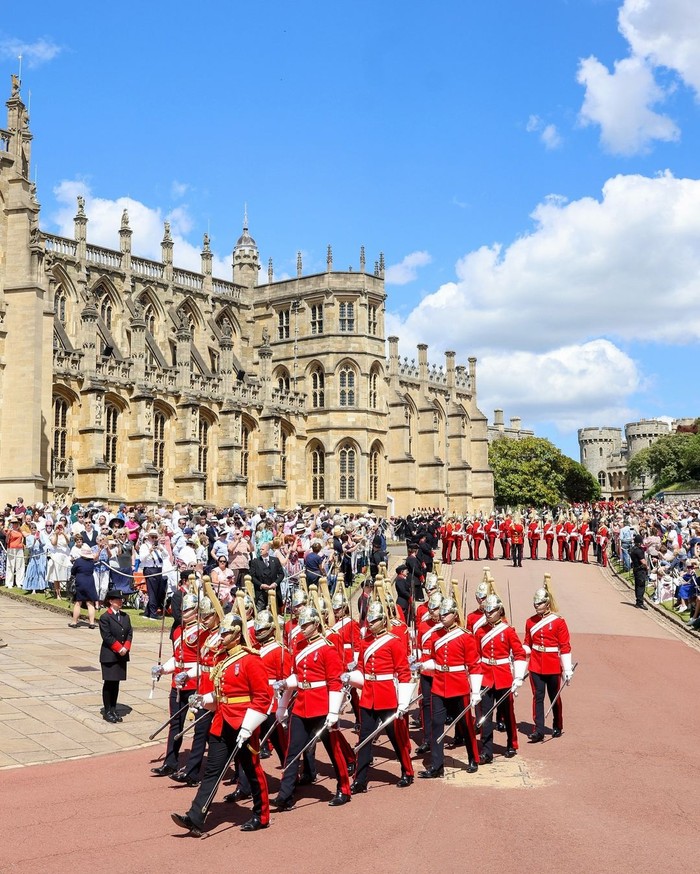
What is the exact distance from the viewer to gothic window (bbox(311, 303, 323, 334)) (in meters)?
52.8

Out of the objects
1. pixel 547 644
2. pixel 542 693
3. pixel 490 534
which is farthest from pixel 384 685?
pixel 490 534

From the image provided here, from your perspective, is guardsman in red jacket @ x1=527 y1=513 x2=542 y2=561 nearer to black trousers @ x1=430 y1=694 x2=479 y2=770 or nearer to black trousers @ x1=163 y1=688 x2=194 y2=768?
black trousers @ x1=430 y1=694 x2=479 y2=770

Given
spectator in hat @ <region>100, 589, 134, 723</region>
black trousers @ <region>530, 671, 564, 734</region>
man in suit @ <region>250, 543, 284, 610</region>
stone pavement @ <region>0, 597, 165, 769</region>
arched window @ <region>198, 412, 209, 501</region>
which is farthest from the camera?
arched window @ <region>198, 412, 209, 501</region>

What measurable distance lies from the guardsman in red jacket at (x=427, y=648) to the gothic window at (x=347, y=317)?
4259 cm

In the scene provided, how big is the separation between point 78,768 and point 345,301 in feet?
145

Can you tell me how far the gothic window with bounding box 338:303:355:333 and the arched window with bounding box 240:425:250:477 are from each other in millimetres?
8689

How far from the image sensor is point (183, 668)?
9.55 meters

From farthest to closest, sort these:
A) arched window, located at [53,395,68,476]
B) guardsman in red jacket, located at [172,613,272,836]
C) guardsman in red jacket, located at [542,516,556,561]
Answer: arched window, located at [53,395,68,476] < guardsman in red jacket, located at [542,516,556,561] < guardsman in red jacket, located at [172,613,272,836]

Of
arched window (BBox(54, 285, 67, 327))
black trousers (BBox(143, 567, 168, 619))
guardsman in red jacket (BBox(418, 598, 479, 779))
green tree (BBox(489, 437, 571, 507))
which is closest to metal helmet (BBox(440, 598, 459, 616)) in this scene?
guardsman in red jacket (BBox(418, 598, 479, 779))

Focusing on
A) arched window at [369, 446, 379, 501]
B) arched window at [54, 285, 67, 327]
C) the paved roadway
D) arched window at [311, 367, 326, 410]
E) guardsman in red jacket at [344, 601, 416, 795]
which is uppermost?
arched window at [54, 285, 67, 327]

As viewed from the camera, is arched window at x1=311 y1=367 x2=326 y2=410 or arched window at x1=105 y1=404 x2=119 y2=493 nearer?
arched window at x1=105 y1=404 x2=119 y2=493

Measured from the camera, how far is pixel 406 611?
54.5 feet

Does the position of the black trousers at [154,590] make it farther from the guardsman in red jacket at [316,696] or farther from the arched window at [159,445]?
the arched window at [159,445]

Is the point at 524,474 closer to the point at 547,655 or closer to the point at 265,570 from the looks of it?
the point at 265,570
